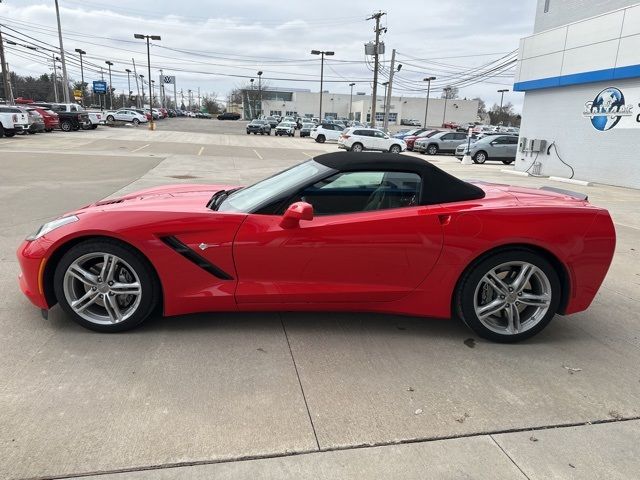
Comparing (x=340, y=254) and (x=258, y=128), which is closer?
(x=340, y=254)

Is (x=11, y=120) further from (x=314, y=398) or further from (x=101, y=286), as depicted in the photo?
(x=314, y=398)

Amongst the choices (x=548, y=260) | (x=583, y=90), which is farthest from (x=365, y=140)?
(x=548, y=260)

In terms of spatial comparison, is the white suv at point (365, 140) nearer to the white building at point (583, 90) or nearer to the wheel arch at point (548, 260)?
the white building at point (583, 90)

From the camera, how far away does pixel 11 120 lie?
24.8 meters

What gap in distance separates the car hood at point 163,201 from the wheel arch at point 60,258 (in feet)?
0.81

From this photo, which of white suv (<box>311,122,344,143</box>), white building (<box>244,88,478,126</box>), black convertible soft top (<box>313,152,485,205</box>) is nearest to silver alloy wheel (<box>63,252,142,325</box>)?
black convertible soft top (<box>313,152,485,205</box>)

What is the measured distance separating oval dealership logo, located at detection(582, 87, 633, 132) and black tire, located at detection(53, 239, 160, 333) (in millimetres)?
16038

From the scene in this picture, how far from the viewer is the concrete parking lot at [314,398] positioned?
2242mm

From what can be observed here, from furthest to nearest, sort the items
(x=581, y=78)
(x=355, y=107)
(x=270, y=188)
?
(x=355, y=107) < (x=581, y=78) < (x=270, y=188)

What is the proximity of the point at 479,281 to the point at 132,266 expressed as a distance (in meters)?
2.48

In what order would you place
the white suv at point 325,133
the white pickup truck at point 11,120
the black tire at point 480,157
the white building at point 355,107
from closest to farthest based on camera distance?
1. the white pickup truck at point 11,120
2. the black tire at point 480,157
3. the white suv at point 325,133
4. the white building at point 355,107

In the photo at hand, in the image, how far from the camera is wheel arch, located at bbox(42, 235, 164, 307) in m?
3.30

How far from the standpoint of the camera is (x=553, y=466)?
2.27 metres

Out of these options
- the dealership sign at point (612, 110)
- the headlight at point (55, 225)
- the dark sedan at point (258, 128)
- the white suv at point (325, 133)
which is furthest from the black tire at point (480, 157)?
the dark sedan at point (258, 128)
